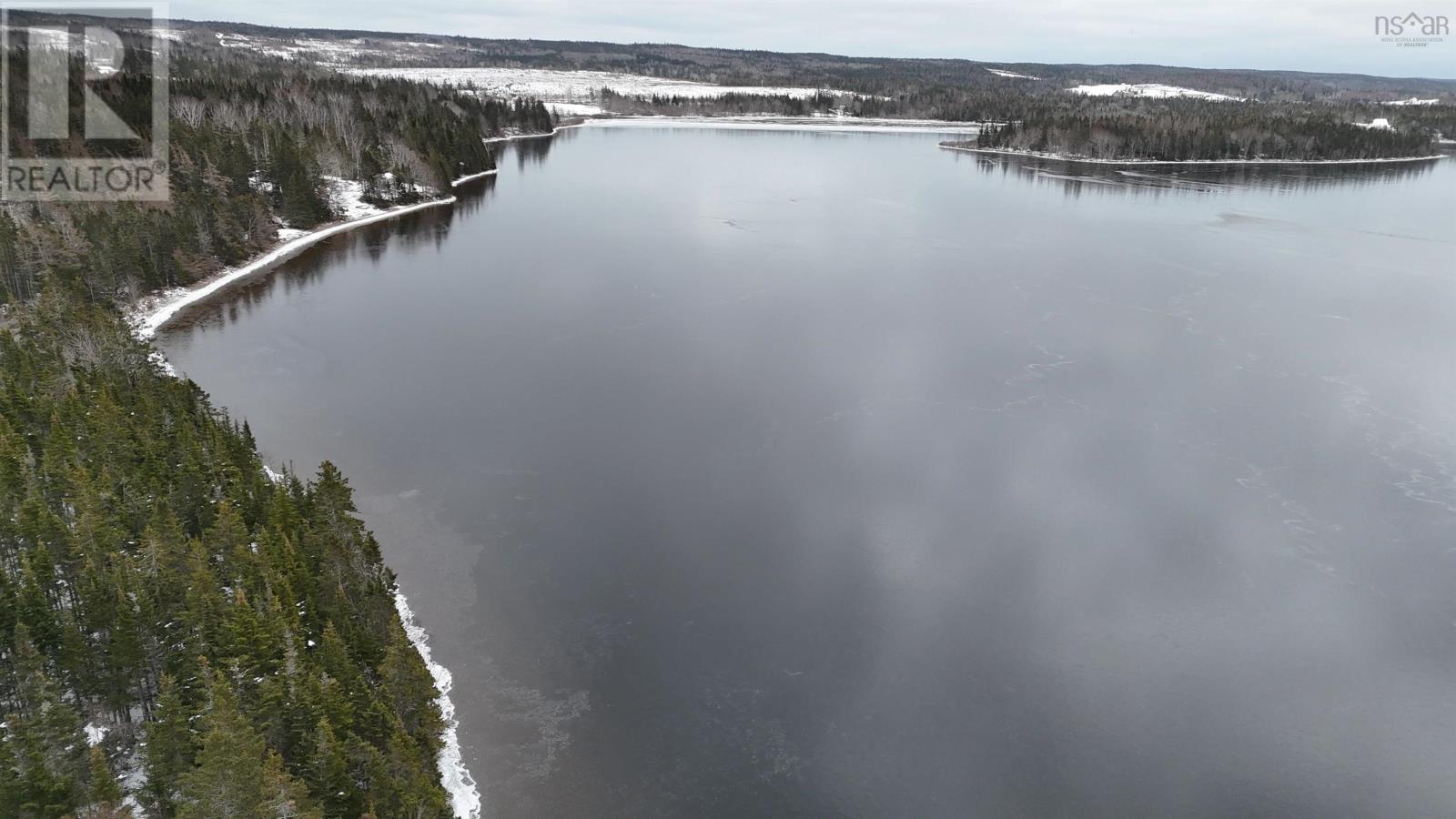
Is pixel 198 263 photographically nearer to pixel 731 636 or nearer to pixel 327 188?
pixel 327 188

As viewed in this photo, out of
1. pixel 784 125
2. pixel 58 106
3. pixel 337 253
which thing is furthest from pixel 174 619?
pixel 784 125

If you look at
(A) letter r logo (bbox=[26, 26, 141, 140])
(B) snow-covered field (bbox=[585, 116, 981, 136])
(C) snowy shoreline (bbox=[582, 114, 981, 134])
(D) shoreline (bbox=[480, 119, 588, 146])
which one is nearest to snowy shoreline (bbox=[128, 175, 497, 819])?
(A) letter r logo (bbox=[26, 26, 141, 140])

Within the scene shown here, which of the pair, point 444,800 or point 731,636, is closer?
point 444,800

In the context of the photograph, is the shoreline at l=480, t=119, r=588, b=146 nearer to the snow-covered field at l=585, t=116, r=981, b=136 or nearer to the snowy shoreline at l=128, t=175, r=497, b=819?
the snow-covered field at l=585, t=116, r=981, b=136

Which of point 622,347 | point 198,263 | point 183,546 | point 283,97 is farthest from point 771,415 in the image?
point 283,97

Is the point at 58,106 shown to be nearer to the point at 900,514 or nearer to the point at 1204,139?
the point at 900,514
